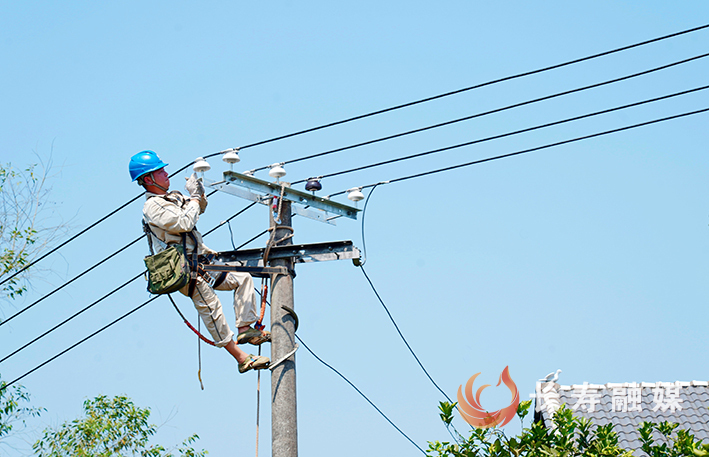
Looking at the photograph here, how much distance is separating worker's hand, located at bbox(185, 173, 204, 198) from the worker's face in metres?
0.23

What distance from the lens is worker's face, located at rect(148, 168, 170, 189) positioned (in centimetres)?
812

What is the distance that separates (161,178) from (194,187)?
0.35m

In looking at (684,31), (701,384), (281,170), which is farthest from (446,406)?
(701,384)

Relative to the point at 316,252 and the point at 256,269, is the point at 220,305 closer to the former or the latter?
the point at 256,269

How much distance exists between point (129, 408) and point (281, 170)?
8.55 metres

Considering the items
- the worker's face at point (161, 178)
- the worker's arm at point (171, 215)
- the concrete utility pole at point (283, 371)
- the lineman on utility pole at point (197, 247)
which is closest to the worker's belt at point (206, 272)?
the lineman on utility pole at point (197, 247)

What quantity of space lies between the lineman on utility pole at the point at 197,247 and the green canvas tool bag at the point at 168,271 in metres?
0.15

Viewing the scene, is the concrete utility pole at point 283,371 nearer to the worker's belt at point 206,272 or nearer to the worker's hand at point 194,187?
the worker's belt at point 206,272

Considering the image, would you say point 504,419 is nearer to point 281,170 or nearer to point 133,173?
point 281,170

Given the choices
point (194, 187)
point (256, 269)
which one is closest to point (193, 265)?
point (256, 269)

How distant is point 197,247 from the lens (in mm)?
8148

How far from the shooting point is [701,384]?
13094mm

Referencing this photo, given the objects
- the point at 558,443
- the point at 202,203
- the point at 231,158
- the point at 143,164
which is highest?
the point at 231,158

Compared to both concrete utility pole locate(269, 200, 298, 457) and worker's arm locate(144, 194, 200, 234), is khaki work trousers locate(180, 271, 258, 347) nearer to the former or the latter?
concrete utility pole locate(269, 200, 298, 457)
